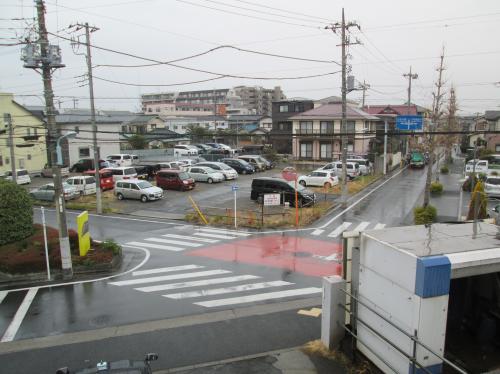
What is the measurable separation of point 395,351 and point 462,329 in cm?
242

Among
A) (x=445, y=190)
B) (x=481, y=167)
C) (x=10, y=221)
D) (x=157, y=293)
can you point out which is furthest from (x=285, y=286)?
(x=481, y=167)

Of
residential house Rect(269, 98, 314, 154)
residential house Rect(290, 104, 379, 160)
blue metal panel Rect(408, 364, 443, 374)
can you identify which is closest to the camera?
blue metal panel Rect(408, 364, 443, 374)

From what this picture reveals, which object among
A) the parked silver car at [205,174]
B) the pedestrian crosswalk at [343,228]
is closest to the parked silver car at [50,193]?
the parked silver car at [205,174]

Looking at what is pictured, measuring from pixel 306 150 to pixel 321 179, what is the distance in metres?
20.8

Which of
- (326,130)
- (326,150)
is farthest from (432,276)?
(326,150)

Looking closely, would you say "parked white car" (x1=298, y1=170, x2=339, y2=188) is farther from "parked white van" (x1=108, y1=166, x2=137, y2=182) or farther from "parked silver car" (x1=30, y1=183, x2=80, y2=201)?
"parked silver car" (x1=30, y1=183, x2=80, y2=201)

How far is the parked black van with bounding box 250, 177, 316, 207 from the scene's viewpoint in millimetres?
26281

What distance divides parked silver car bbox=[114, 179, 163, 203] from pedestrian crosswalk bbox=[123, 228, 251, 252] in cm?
908

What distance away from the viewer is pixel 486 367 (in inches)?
283

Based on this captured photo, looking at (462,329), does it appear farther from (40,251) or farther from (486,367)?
(40,251)

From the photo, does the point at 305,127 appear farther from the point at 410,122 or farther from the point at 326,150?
the point at 410,122

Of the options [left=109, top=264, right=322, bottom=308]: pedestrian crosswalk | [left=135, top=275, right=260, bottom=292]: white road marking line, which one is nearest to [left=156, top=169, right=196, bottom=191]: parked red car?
[left=109, top=264, right=322, bottom=308]: pedestrian crosswalk

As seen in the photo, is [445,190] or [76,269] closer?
[76,269]

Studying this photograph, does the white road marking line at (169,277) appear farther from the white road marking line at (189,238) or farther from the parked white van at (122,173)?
the parked white van at (122,173)
